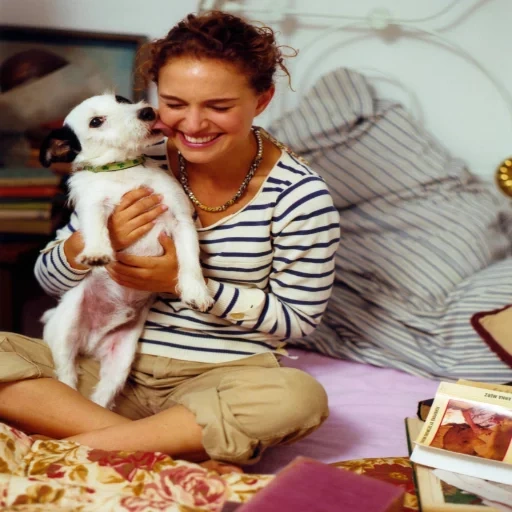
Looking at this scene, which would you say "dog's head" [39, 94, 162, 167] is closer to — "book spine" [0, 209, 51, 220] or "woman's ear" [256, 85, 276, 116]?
"woman's ear" [256, 85, 276, 116]

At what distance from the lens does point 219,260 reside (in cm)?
157

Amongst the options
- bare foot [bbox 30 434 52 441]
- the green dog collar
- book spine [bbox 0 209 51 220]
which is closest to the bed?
bare foot [bbox 30 434 52 441]

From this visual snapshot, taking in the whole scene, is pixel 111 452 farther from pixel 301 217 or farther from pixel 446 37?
pixel 446 37

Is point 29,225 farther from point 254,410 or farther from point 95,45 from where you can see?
point 254,410

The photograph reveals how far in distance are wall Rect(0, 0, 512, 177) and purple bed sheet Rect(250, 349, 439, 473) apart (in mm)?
817

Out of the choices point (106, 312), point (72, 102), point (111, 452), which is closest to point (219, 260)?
point (106, 312)

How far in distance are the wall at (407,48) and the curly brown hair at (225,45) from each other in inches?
36.4

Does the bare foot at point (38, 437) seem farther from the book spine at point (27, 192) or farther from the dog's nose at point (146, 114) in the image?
the book spine at point (27, 192)

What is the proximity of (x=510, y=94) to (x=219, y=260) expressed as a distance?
1220 millimetres

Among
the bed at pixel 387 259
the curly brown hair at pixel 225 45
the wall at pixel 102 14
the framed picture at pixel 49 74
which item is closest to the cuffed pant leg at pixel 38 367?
the bed at pixel 387 259

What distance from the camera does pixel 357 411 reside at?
1716mm

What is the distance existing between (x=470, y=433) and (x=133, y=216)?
0.76m

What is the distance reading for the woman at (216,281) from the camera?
1402 mm

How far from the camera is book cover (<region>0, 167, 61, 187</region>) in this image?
2293 millimetres
